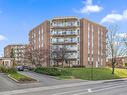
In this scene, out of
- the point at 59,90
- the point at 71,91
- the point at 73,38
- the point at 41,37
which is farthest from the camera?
the point at 41,37

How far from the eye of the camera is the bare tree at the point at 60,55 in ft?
308

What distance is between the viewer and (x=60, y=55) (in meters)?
94.1

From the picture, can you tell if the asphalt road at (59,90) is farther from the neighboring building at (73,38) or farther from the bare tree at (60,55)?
the neighboring building at (73,38)

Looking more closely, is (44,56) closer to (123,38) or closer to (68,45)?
(68,45)

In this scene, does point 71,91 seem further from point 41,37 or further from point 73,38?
point 41,37

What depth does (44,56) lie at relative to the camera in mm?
92375

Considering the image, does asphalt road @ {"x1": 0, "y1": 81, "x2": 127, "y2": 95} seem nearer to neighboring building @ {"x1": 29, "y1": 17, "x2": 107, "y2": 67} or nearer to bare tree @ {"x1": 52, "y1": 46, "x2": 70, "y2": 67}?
bare tree @ {"x1": 52, "y1": 46, "x2": 70, "y2": 67}

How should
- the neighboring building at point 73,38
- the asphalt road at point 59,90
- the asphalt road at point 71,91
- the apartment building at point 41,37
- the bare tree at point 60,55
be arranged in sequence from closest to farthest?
the asphalt road at point 71,91, the asphalt road at point 59,90, the bare tree at point 60,55, the neighboring building at point 73,38, the apartment building at point 41,37

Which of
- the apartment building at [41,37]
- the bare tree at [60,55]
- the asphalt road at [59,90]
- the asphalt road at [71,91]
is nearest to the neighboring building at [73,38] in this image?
the apartment building at [41,37]

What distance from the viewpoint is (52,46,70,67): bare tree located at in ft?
308

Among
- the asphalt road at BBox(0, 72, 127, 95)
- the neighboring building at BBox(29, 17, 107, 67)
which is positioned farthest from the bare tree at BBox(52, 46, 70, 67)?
the asphalt road at BBox(0, 72, 127, 95)

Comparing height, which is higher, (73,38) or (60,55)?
(73,38)

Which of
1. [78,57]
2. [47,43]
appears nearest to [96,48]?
[78,57]

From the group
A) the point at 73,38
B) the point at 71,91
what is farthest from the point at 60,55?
the point at 71,91
